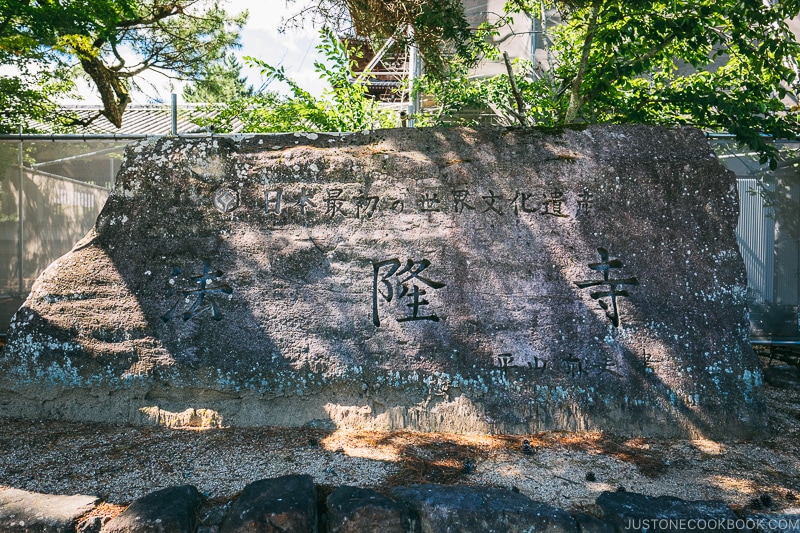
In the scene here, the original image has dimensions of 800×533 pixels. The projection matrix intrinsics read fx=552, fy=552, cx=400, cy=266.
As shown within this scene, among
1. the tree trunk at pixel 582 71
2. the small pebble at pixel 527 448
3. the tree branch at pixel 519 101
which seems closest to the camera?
the small pebble at pixel 527 448

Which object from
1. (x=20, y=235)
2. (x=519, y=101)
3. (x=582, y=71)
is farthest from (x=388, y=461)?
(x=20, y=235)

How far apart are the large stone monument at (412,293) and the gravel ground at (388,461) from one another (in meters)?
0.18

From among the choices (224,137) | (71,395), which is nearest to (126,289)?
(71,395)

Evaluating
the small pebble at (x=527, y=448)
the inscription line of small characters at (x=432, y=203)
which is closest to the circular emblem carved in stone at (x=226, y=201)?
the inscription line of small characters at (x=432, y=203)

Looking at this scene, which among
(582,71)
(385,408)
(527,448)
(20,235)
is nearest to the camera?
(527,448)

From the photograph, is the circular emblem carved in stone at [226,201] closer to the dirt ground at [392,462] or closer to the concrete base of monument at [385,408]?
Result: the concrete base of monument at [385,408]

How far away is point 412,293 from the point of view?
3873 millimetres

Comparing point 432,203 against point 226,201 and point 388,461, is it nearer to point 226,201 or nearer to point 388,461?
point 226,201

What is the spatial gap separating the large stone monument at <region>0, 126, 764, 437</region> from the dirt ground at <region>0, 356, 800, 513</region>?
6.7 inches

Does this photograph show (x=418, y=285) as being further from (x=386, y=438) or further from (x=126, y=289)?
(x=126, y=289)

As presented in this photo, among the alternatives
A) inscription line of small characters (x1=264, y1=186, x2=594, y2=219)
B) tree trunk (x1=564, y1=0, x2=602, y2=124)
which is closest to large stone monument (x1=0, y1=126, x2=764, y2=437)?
inscription line of small characters (x1=264, y1=186, x2=594, y2=219)

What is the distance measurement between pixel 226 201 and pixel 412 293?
152cm

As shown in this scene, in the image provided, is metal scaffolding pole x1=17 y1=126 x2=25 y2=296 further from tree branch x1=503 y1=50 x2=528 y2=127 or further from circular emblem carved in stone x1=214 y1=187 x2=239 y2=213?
tree branch x1=503 y1=50 x2=528 y2=127

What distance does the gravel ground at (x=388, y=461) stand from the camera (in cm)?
292
